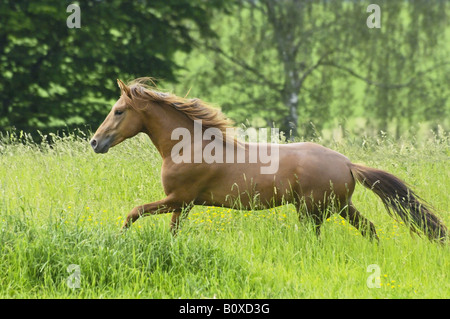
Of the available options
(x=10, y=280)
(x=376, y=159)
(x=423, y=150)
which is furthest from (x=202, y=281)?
(x=423, y=150)

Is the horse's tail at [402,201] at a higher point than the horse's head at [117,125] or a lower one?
lower

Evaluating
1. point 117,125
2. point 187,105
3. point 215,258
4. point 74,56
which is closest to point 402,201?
point 215,258

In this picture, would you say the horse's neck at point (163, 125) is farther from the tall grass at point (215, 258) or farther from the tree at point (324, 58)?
the tree at point (324, 58)

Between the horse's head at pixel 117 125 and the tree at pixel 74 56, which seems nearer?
the horse's head at pixel 117 125

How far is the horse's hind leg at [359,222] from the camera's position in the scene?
213 inches

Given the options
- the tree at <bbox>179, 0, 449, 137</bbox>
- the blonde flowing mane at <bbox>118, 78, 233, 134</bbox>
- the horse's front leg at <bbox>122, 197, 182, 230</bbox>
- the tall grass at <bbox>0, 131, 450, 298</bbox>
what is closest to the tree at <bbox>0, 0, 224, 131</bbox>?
the tree at <bbox>179, 0, 449, 137</bbox>

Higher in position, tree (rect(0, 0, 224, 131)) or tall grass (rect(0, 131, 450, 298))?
tree (rect(0, 0, 224, 131))

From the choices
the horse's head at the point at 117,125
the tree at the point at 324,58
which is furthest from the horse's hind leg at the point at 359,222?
the tree at the point at 324,58

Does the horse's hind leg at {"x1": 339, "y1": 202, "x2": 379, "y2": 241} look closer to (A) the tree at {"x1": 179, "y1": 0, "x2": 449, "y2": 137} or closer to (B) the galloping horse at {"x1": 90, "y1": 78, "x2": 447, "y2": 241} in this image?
(B) the galloping horse at {"x1": 90, "y1": 78, "x2": 447, "y2": 241}

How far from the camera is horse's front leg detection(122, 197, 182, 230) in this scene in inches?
203

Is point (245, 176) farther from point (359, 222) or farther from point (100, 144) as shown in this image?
point (100, 144)

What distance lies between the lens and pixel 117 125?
534 centimetres

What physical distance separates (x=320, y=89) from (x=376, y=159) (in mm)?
7747

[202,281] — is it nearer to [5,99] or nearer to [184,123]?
[184,123]
